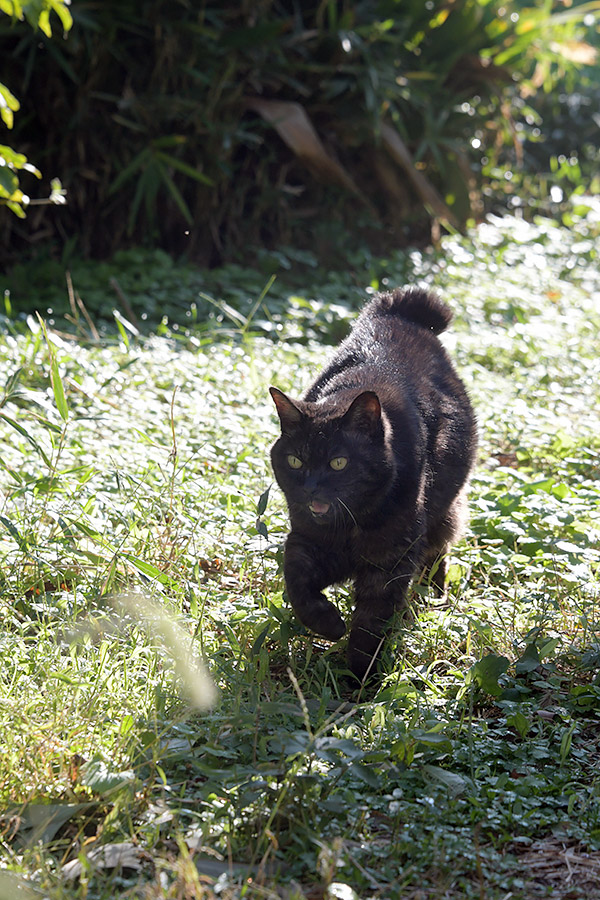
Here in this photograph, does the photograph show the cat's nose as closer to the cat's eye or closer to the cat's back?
the cat's eye

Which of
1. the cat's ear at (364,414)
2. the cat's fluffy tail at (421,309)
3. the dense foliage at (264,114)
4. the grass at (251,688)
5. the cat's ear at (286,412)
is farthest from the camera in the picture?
the dense foliage at (264,114)

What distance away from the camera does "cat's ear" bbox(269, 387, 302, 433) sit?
2926 mm

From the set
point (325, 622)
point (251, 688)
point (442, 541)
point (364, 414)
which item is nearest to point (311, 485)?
point (364, 414)

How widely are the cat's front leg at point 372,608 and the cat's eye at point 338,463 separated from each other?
1.00 ft

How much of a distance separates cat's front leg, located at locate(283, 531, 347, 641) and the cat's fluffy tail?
122 centimetres

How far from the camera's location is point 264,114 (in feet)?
22.5

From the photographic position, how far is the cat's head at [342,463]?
282cm

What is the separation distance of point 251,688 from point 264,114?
204 inches

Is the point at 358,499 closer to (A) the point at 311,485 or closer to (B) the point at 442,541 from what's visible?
(A) the point at 311,485

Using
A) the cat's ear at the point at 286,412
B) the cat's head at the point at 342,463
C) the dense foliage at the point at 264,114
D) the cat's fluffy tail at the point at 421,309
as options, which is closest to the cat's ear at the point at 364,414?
the cat's head at the point at 342,463

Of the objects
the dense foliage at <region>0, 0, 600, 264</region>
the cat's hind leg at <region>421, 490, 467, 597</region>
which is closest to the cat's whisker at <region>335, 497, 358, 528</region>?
the cat's hind leg at <region>421, 490, 467, 597</region>

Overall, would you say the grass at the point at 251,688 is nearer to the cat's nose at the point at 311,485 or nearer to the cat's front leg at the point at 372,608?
the cat's front leg at the point at 372,608

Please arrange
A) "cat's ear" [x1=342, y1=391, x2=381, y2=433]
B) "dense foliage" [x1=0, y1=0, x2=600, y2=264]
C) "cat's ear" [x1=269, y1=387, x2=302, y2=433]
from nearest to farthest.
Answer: "cat's ear" [x1=342, y1=391, x2=381, y2=433] < "cat's ear" [x1=269, y1=387, x2=302, y2=433] < "dense foliage" [x1=0, y1=0, x2=600, y2=264]

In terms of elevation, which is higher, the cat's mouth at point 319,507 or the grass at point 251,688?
the cat's mouth at point 319,507
